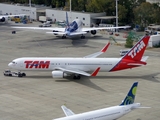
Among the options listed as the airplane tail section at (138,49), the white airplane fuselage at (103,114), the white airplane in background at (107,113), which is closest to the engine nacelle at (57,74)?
the airplane tail section at (138,49)

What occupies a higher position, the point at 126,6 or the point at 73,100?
the point at 126,6

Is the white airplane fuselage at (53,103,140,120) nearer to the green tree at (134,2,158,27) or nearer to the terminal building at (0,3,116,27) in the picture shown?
the green tree at (134,2,158,27)

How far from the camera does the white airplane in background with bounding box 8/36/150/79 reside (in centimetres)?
6306

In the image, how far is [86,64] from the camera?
209 ft

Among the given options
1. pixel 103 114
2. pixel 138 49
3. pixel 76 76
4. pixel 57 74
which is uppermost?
pixel 138 49

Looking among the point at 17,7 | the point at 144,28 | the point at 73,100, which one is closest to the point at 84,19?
the point at 144,28

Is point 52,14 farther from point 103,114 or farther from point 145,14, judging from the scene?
point 103,114

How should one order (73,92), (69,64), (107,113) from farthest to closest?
(69,64) → (73,92) → (107,113)

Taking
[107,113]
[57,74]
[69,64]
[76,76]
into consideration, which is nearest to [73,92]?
[57,74]

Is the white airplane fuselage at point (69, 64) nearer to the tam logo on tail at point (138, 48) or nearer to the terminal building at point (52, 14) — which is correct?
Answer: the tam logo on tail at point (138, 48)

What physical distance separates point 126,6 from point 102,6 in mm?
6998

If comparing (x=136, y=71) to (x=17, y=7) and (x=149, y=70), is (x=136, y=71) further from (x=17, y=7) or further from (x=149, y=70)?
(x=17, y=7)

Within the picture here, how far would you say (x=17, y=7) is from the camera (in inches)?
5812

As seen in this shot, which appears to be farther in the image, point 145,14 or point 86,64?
point 145,14
